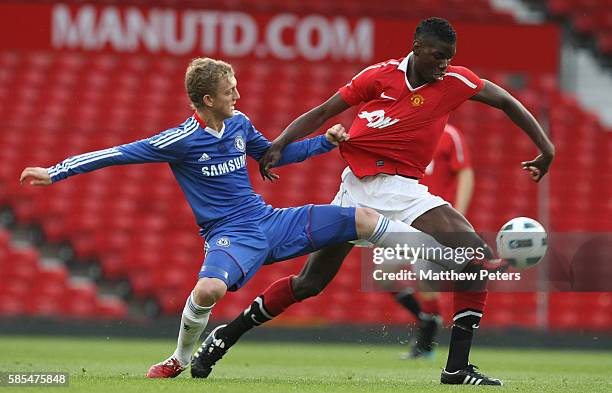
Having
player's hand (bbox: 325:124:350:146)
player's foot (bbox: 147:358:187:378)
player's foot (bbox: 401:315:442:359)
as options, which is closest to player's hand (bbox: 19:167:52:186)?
player's foot (bbox: 147:358:187:378)

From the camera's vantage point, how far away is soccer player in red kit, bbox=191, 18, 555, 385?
6105 mm

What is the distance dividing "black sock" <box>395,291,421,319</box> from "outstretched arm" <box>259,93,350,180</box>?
2890 millimetres

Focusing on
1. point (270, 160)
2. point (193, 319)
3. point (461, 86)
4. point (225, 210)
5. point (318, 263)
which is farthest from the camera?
point (318, 263)

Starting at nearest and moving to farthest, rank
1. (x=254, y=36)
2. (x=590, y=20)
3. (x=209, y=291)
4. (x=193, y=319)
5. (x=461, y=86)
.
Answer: (x=209, y=291)
(x=193, y=319)
(x=461, y=86)
(x=254, y=36)
(x=590, y=20)

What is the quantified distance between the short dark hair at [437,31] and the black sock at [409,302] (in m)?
3.27

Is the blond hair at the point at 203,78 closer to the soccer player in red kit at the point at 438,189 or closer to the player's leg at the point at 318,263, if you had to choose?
the player's leg at the point at 318,263

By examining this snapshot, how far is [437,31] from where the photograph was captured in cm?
600

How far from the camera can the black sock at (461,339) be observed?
6.00 metres

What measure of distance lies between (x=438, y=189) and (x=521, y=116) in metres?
2.78

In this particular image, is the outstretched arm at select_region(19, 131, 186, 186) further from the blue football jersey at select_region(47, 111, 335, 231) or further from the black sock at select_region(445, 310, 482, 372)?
the black sock at select_region(445, 310, 482, 372)

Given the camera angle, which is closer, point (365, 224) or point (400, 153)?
point (365, 224)

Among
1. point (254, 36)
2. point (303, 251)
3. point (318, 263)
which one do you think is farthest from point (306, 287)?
point (254, 36)

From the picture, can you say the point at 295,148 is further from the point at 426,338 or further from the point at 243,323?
the point at 426,338

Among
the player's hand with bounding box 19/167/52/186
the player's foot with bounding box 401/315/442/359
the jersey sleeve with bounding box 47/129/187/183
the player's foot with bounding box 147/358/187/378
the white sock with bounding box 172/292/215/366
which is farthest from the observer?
the player's foot with bounding box 401/315/442/359
